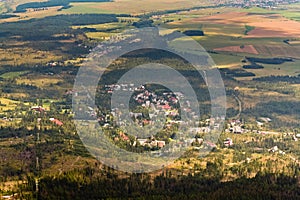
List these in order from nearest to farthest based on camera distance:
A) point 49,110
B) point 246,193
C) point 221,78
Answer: point 246,193 < point 49,110 < point 221,78

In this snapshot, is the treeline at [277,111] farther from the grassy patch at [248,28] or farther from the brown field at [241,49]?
the grassy patch at [248,28]

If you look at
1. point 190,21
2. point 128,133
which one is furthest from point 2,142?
point 190,21

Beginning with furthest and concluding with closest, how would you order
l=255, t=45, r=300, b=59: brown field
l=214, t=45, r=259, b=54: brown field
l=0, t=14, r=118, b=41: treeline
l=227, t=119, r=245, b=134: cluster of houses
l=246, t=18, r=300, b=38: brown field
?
l=0, t=14, r=118, b=41: treeline, l=246, t=18, r=300, b=38: brown field, l=214, t=45, r=259, b=54: brown field, l=255, t=45, r=300, b=59: brown field, l=227, t=119, r=245, b=134: cluster of houses

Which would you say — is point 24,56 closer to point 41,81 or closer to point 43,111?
point 41,81

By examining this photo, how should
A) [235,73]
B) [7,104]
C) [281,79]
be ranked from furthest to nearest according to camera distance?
[235,73] < [281,79] < [7,104]

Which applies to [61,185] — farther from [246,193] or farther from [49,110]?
[49,110]

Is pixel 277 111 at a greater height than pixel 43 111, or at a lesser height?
lesser

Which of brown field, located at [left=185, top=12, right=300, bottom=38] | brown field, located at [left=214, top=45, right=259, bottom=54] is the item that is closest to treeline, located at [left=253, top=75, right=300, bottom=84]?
brown field, located at [left=214, top=45, right=259, bottom=54]

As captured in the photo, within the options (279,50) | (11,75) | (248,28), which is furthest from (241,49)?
(11,75)

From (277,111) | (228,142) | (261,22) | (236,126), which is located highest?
(261,22)

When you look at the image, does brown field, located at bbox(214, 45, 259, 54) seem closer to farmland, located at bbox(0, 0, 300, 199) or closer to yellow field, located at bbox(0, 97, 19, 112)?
farmland, located at bbox(0, 0, 300, 199)

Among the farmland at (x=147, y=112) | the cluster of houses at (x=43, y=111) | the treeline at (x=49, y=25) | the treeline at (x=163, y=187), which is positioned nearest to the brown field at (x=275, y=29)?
the farmland at (x=147, y=112)
